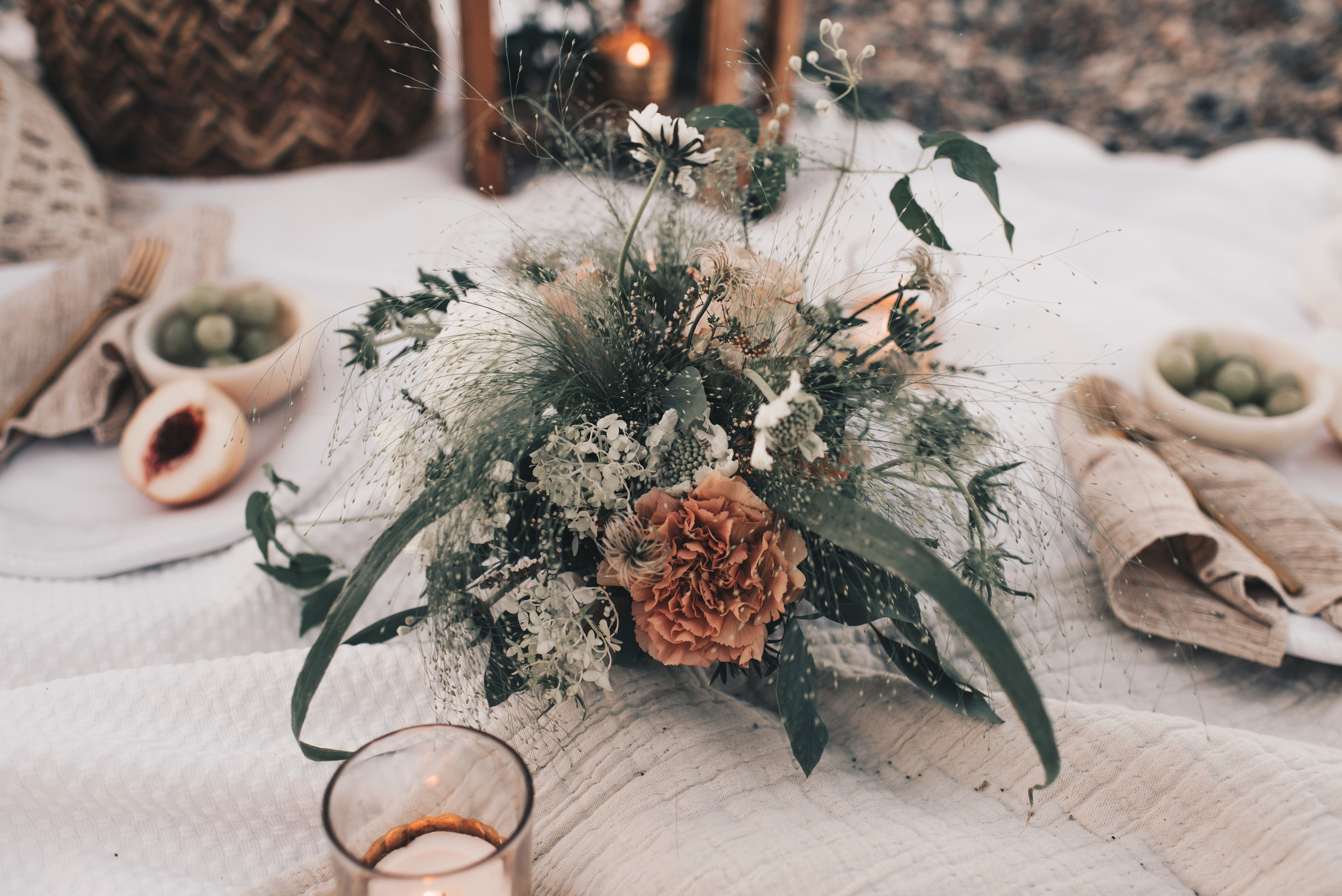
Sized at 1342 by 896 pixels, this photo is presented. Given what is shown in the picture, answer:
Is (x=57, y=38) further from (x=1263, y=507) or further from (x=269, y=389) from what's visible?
(x=1263, y=507)

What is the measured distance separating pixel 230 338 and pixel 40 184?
423 mm

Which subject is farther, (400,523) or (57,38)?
(57,38)

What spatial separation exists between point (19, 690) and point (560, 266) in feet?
1.35

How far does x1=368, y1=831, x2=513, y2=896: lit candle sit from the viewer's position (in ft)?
1.13

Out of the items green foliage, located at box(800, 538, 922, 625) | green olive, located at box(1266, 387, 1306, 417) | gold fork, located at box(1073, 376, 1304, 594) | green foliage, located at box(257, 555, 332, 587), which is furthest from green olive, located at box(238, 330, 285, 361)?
green olive, located at box(1266, 387, 1306, 417)

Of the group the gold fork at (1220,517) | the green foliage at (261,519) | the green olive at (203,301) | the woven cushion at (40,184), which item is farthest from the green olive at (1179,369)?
the woven cushion at (40,184)

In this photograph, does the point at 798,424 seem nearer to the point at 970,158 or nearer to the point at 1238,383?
the point at 970,158

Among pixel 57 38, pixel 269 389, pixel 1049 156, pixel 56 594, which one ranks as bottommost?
pixel 56 594

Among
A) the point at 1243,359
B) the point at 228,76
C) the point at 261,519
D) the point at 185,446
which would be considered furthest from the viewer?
the point at 228,76

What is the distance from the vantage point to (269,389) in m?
0.75

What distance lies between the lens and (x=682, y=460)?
1.40 ft

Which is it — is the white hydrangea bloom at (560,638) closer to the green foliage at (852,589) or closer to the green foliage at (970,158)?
the green foliage at (852,589)

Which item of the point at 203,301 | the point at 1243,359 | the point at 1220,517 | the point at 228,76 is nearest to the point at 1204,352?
the point at 1243,359

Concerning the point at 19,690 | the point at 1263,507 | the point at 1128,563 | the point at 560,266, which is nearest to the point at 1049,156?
the point at 1263,507
